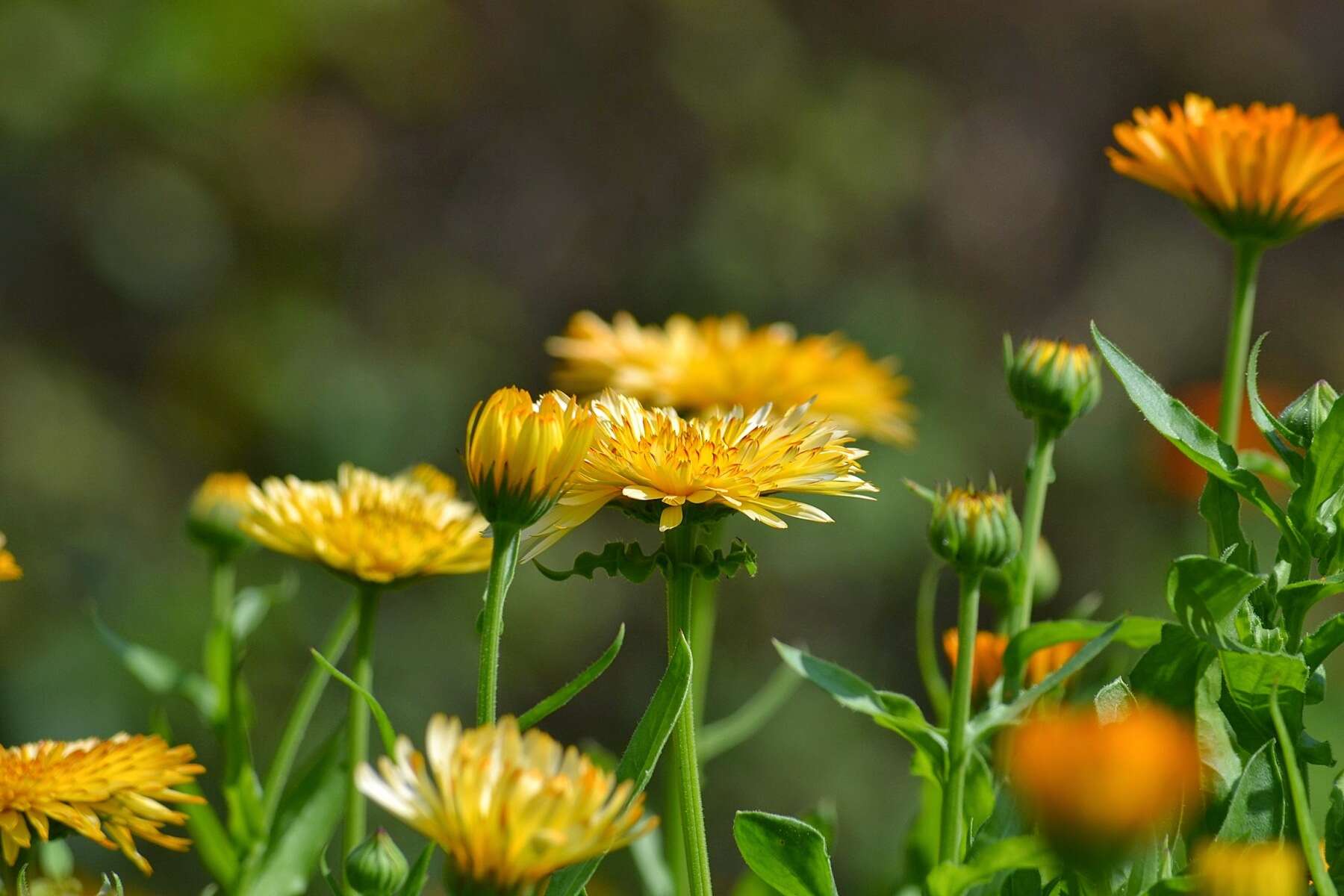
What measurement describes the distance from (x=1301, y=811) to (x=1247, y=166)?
1.10ft

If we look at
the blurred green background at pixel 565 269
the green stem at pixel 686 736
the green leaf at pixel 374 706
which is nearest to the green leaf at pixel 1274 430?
the green stem at pixel 686 736

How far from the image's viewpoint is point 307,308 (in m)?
2.57

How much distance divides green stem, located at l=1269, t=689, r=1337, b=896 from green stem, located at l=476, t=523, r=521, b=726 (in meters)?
0.24

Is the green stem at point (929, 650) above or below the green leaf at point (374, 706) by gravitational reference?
above

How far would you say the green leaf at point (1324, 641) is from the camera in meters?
0.50

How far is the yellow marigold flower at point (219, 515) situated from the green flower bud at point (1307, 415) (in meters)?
0.53

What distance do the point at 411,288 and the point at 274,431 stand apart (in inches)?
16.7

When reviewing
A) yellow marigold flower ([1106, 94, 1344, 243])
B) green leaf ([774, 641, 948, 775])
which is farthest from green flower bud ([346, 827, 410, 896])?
yellow marigold flower ([1106, 94, 1344, 243])

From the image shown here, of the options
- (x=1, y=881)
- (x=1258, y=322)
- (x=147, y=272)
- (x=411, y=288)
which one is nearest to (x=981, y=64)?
(x=1258, y=322)

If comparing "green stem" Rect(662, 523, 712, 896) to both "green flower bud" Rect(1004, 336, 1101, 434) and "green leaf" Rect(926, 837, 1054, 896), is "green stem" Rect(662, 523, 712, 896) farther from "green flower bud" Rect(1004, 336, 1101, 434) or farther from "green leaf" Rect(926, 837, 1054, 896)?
"green flower bud" Rect(1004, 336, 1101, 434)

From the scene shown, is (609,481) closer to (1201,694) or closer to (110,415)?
(1201,694)

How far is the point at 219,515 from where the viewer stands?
874mm

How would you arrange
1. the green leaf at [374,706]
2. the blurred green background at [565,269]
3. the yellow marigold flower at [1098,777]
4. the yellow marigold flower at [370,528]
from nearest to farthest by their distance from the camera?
1. the yellow marigold flower at [1098,777]
2. the green leaf at [374,706]
3. the yellow marigold flower at [370,528]
4. the blurred green background at [565,269]

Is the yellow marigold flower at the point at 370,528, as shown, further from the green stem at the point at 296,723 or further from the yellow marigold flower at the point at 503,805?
the yellow marigold flower at the point at 503,805
